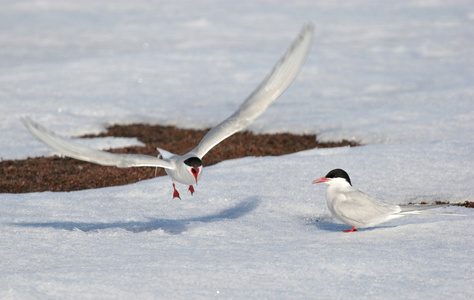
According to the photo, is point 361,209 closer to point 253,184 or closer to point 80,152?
point 80,152

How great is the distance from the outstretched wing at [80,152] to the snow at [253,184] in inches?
46.5

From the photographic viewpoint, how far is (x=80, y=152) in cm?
712

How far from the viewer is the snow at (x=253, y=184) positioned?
7.18 metres

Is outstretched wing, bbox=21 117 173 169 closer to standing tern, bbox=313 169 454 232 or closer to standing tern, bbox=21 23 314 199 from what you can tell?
standing tern, bbox=21 23 314 199

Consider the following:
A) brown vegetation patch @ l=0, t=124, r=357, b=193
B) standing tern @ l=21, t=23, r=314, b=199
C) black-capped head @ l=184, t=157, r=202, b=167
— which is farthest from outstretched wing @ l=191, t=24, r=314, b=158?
brown vegetation patch @ l=0, t=124, r=357, b=193

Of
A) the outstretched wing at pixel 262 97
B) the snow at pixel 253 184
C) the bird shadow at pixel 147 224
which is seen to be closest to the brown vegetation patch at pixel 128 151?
the snow at pixel 253 184

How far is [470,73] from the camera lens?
2919 centimetres

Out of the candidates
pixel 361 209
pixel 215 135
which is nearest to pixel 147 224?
pixel 215 135

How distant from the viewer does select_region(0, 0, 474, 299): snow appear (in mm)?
7184

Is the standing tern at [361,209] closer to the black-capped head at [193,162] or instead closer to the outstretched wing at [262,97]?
the outstretched wing at [262,97]

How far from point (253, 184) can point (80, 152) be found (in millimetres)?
5921

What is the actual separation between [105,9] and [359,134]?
199 feet

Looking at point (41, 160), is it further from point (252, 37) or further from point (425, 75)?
point (252, 37)

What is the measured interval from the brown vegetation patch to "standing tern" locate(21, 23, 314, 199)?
5858 millimetres
